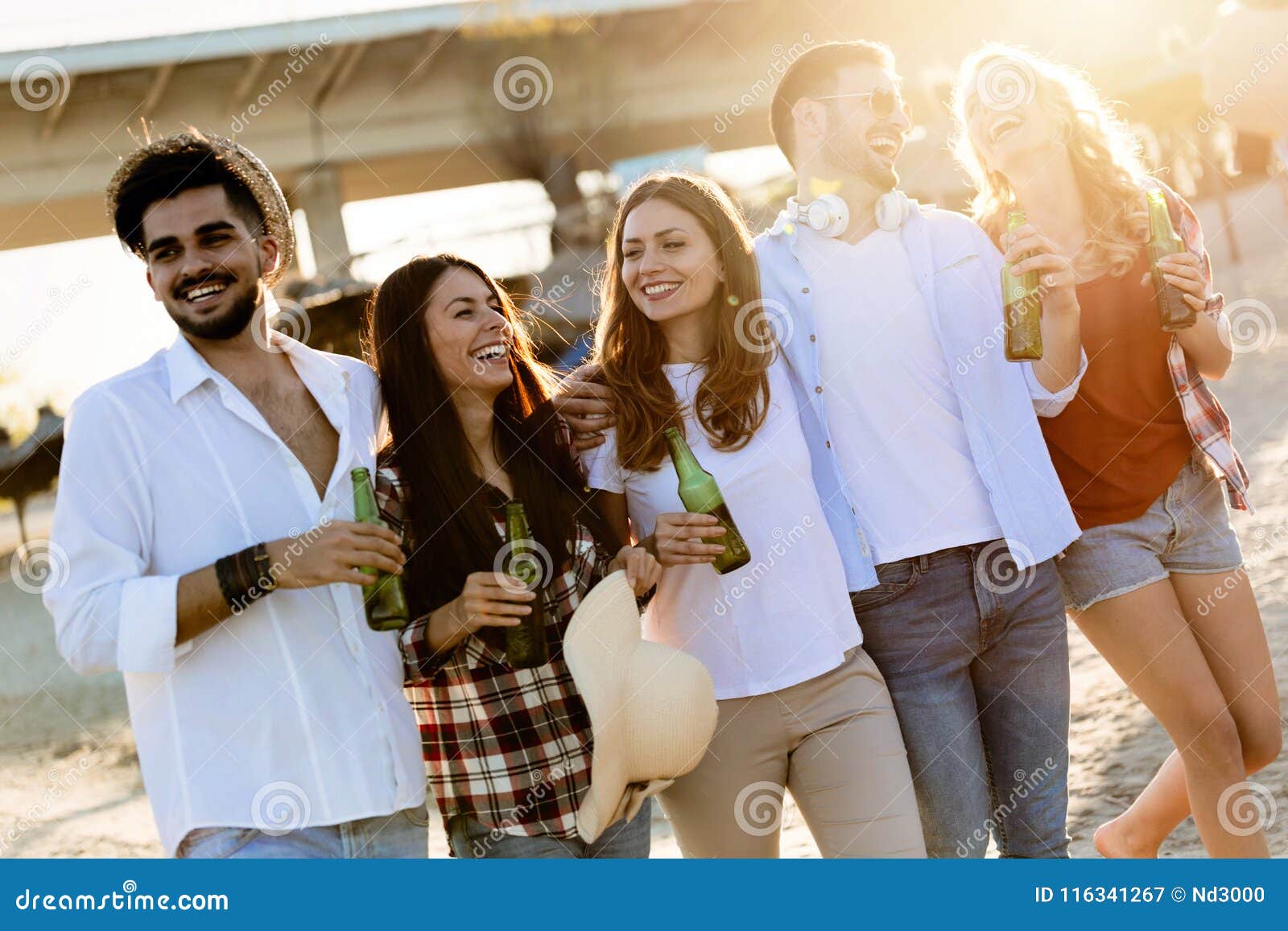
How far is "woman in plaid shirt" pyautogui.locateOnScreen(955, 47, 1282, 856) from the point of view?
142 inches

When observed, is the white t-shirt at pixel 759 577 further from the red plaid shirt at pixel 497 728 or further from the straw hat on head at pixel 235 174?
the straw hat on head at pixel 235 174

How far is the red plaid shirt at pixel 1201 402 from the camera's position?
361cm

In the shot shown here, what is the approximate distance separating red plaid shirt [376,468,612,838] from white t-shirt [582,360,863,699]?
1.19 feet

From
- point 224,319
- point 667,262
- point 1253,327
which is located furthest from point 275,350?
point 1253,327

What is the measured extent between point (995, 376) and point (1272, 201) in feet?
57.4

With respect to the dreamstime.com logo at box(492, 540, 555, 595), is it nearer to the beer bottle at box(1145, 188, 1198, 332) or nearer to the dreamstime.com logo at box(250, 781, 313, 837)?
the dreamstime.com logo at box(250, 781, 313, 837)

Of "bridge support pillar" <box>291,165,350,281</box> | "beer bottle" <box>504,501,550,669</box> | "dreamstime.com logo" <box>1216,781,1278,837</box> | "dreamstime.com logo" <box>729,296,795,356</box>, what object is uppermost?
"bridge support pillar" <box>291,165,350,281</box>

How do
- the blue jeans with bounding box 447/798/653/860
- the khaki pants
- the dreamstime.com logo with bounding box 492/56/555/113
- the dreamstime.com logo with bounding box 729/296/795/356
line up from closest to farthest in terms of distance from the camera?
the blue jeans with bounding box 447/798/653/860 → the khaki pants → the dreamstime.com logo with bounding box 729/296/795/356 → the dreamstime.com logo with bounding box 492/56/555/113

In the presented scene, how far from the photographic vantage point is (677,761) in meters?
3.00

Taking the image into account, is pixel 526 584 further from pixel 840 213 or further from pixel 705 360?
pixel 840 213

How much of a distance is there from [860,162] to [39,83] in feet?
54.1

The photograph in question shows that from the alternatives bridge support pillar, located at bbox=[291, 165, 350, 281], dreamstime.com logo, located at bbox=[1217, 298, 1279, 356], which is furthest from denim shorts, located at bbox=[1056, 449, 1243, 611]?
bridge support pillar, located at bbox=[291, 165, 350, 281]

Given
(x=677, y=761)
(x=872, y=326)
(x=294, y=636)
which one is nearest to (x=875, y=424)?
(x=872, y=326)
